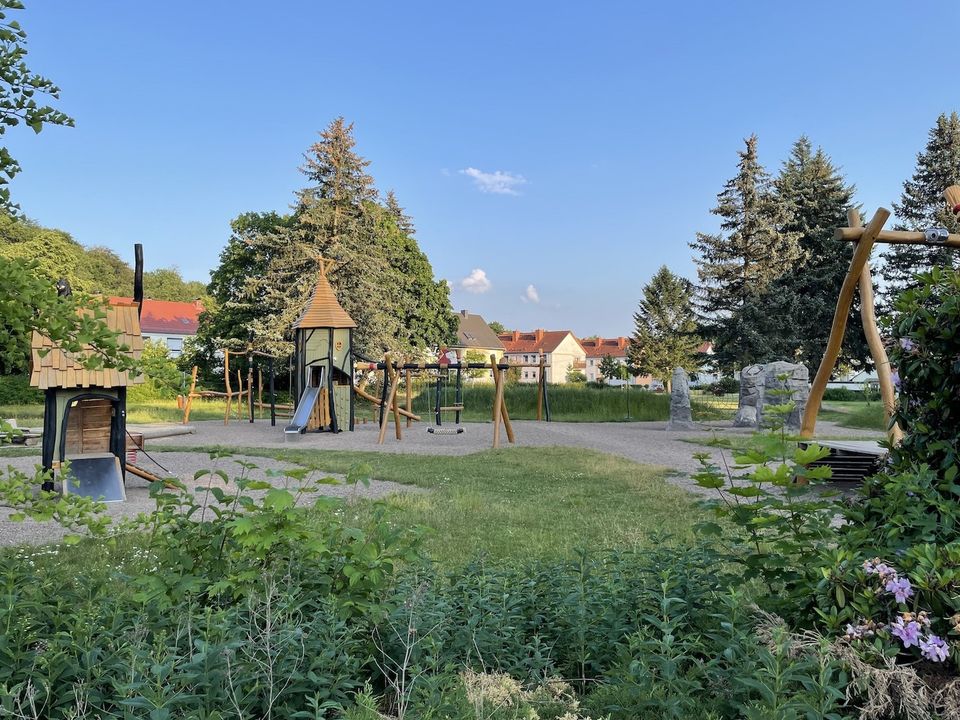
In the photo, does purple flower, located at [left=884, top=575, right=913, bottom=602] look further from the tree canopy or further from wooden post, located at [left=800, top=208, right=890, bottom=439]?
the tree canopy

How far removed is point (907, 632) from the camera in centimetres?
189

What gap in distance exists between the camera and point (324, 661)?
2.06m

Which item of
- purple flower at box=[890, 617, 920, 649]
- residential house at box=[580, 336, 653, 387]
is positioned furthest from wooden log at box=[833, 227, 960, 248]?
residential house at box=[580, 336, 653, 387]

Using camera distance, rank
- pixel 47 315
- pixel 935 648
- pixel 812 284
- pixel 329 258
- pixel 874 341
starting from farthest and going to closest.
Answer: pixel 329 258 < pixel 812 284 < pixel 874 341 < pixel 47 315 < pixel 935 648

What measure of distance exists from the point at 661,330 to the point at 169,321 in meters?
50.7

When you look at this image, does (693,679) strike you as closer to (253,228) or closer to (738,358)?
(738,358)

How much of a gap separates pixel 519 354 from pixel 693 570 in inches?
3508

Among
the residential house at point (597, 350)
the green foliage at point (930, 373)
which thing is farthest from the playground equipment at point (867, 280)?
the residential house at point (597, 350)

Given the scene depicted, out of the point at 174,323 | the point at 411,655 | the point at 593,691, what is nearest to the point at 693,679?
the point at 593,691

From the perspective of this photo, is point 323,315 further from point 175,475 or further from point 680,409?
point 680,409

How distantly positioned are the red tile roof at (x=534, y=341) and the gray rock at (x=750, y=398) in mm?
67151

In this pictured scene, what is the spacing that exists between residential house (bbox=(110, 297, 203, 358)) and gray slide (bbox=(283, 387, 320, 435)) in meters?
54.5

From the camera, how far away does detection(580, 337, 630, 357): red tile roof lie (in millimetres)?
95194

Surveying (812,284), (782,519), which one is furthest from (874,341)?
(812,284)
